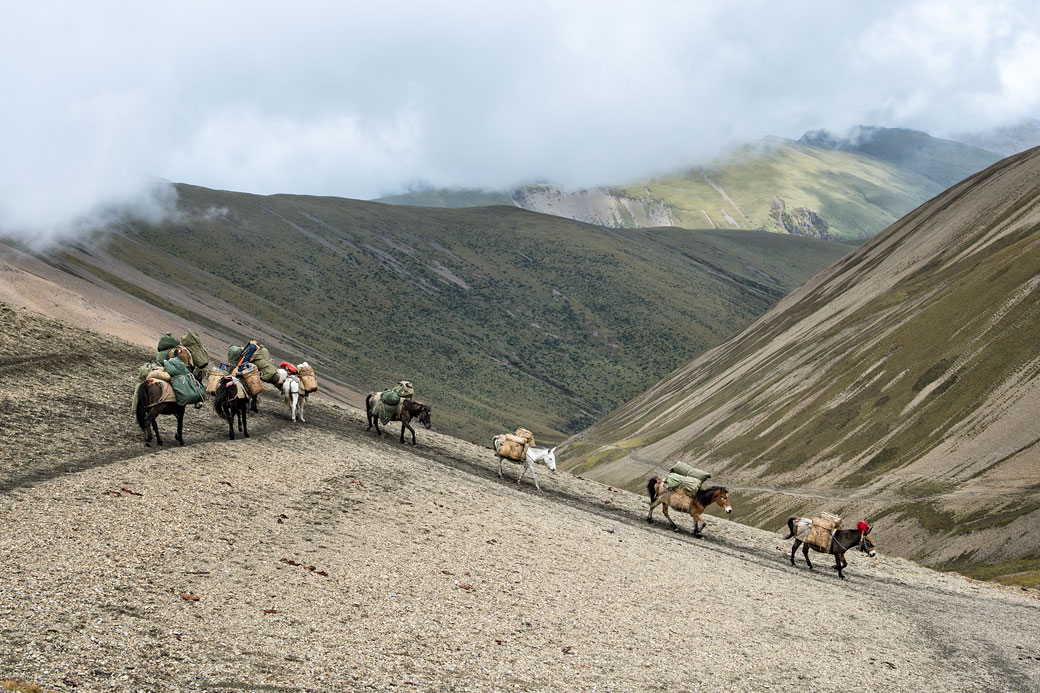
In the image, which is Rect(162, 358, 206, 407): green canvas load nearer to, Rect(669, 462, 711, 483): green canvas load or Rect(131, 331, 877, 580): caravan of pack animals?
Rect(131, 331, 877, 580): caravan of pack animals

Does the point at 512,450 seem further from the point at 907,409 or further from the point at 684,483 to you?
the point at 907,409

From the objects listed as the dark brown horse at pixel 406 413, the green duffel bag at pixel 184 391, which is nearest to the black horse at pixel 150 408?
the green duffel bag at pixel 184 391

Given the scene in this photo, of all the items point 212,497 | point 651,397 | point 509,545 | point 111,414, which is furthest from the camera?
point 651,397

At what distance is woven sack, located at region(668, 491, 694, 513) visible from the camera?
36.2 metres

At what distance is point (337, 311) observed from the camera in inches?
7234

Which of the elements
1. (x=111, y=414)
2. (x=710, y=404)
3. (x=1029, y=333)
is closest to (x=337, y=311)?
(x=710, y=404)

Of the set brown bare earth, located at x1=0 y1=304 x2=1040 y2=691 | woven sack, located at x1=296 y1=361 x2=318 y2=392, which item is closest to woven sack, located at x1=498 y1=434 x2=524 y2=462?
brown bare earth, located at x1=0 y1=304 x2=1040 y2=691

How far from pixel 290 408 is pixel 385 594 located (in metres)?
21.3

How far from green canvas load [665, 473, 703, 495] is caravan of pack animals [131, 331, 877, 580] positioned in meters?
0.04

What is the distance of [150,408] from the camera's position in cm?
2803

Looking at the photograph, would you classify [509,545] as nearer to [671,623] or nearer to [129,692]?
[671,623]

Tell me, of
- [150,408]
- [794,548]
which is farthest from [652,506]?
[150,408]

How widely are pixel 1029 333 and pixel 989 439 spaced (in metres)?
13.8

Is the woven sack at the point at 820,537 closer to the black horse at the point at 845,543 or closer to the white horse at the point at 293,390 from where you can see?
the black horse at the point at 845,543
